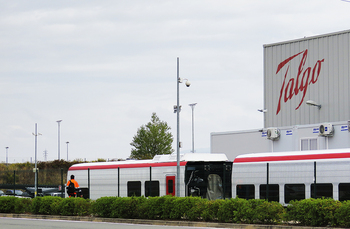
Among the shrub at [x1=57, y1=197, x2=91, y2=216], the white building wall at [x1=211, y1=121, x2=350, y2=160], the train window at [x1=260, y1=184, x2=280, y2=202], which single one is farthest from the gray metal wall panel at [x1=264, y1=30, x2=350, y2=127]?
the shrub at [x1=57, y1=197, x2=91, y2=216]

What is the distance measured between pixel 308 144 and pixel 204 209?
856 cm

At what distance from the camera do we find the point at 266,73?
35.1 metres

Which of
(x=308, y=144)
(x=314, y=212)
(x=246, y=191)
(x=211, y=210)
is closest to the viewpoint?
(x=314, y=212)

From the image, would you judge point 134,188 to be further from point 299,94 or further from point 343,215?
point 299,94

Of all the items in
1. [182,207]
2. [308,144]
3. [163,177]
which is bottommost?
[182,207]

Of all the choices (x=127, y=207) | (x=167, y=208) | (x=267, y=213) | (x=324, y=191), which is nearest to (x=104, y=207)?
(x=127, y=207)

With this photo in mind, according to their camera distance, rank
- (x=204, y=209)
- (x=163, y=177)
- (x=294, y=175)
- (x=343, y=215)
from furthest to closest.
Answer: (x=163, y=177) → (x=294, y=175) → (x=204, y=209) → (x=343, y=215)

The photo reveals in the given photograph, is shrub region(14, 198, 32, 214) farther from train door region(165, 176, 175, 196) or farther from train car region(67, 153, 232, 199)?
train door region(165, 176, 175, 196)

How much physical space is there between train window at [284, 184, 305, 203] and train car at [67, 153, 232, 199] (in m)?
3.04

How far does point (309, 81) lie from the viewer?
32406mm

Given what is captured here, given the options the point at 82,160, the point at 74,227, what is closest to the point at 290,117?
the point at 74,227

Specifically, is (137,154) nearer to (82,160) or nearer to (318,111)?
(82,160)

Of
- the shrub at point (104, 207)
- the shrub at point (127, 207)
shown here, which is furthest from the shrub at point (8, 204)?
the shrub at point (127, 207)

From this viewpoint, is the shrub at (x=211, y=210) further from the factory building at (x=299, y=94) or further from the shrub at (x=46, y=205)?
the factory building at (x=299, y=94)
